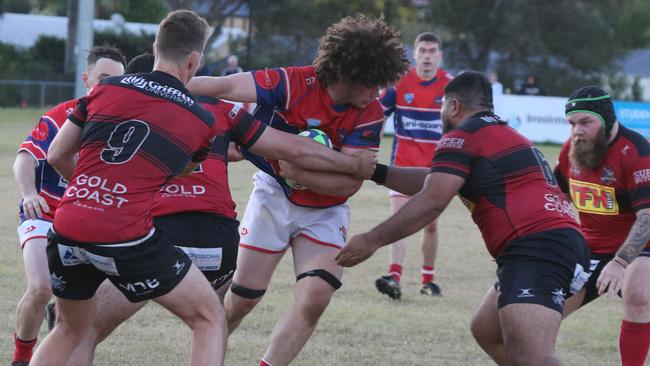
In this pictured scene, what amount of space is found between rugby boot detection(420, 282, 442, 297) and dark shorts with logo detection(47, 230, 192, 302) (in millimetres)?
5104

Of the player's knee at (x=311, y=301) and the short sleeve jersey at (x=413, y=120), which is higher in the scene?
the short sleeve jersey at (x=413, y=120)

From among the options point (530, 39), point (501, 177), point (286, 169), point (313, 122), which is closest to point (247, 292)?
point (286, 169)

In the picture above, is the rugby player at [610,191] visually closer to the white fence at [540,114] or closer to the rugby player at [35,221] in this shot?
the rugby player at [35,221]

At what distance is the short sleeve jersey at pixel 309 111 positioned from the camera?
6.12 metres

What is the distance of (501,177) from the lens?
17.8ft

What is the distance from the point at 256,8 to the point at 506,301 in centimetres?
3932

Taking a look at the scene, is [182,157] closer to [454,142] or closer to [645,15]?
[454,142]

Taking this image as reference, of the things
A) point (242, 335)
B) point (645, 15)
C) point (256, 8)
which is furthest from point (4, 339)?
point (645, 15)

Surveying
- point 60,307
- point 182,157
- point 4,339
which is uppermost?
point 182,157

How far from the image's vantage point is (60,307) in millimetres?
5082

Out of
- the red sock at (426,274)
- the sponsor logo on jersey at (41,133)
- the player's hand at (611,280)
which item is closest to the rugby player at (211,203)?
the sponsor logo on jersey at (41,133)

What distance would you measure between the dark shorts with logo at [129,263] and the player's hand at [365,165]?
1394mm

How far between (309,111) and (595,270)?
6.93 feet

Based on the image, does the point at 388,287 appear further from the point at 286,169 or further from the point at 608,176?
the point at 286,169
